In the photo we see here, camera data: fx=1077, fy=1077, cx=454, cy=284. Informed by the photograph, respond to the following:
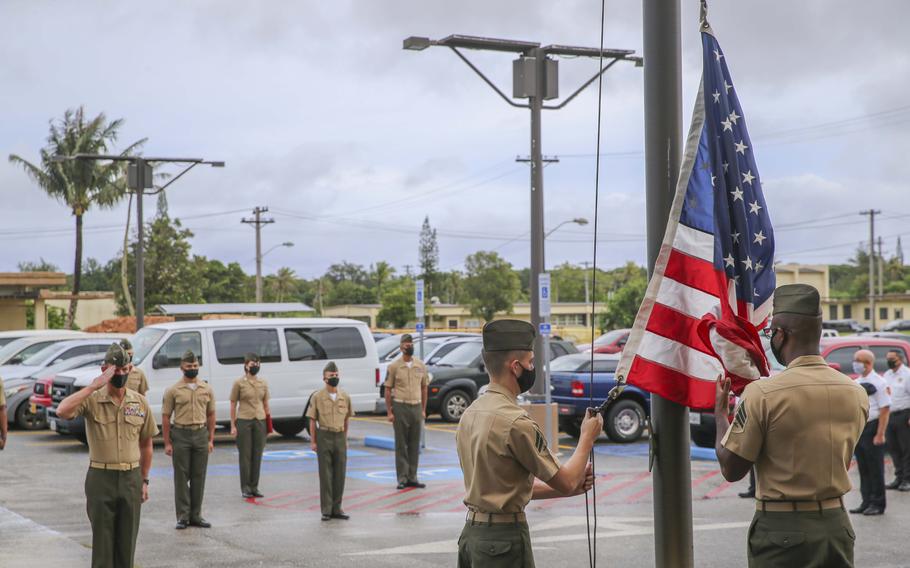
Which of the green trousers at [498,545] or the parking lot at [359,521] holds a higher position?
the green trousers at [498,545]

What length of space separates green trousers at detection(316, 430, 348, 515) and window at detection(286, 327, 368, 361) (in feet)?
27.4

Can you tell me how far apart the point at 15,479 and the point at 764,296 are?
43.6 ft

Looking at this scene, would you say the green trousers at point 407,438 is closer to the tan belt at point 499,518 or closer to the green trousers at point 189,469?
the green trousers at point 189,469

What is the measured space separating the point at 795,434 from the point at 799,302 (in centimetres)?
58

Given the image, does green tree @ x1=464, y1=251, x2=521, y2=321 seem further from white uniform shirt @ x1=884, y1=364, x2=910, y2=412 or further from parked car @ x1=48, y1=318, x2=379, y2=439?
white uniform shirt @ x1=884, y1=364, x2=910, y2=412

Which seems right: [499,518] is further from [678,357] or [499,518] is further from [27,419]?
[27,419]

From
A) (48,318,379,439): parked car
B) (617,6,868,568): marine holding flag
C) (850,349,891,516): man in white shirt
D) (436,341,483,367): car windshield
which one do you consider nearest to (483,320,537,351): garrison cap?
(617,6,868,568): marine holding flag

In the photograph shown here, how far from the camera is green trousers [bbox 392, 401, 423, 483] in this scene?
1502cm

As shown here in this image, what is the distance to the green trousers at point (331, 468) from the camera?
1248 centimetres

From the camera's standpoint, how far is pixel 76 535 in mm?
11188

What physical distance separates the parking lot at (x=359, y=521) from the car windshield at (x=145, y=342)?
2.53 meters

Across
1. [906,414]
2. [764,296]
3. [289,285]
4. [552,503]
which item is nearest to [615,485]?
[552,503]

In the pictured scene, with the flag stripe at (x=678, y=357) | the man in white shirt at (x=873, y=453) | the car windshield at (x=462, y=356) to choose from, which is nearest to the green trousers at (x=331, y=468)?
the man in white shirt at (x=873, y=453)

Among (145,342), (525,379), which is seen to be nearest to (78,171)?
(145,342)
